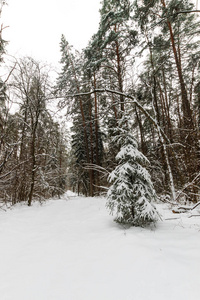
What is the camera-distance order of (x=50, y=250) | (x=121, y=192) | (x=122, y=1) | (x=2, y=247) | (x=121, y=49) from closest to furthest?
(x=50, y=250)
(x=2, y=247)
(x=121, y=192)
(x=122, y=1)
(x=121, y=49)

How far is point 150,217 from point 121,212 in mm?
716

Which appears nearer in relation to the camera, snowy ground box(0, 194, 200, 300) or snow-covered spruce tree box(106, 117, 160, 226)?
snowy ground box(0, 194, 200, 300)

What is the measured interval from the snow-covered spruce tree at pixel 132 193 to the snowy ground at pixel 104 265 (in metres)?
0.35

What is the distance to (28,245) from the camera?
3.36 m

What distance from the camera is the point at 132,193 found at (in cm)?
384

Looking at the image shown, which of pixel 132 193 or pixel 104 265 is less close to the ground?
pixel 132 193

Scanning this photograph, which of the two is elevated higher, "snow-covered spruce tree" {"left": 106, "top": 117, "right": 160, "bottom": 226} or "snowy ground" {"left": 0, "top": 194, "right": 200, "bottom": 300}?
"snow-covered spruce tree" {"left": 106, "top": 117, "right": 160, "bottom": 226}

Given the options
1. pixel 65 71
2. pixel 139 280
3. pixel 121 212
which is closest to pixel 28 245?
pixel 121 212

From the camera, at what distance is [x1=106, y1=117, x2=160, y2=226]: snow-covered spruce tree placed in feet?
12.2

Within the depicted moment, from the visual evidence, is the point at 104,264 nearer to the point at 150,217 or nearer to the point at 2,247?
the point at 150,217

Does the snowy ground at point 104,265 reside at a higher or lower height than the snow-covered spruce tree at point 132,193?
lower

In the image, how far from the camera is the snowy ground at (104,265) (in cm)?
182

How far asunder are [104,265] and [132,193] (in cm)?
182

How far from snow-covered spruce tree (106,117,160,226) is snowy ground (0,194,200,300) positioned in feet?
1.15
